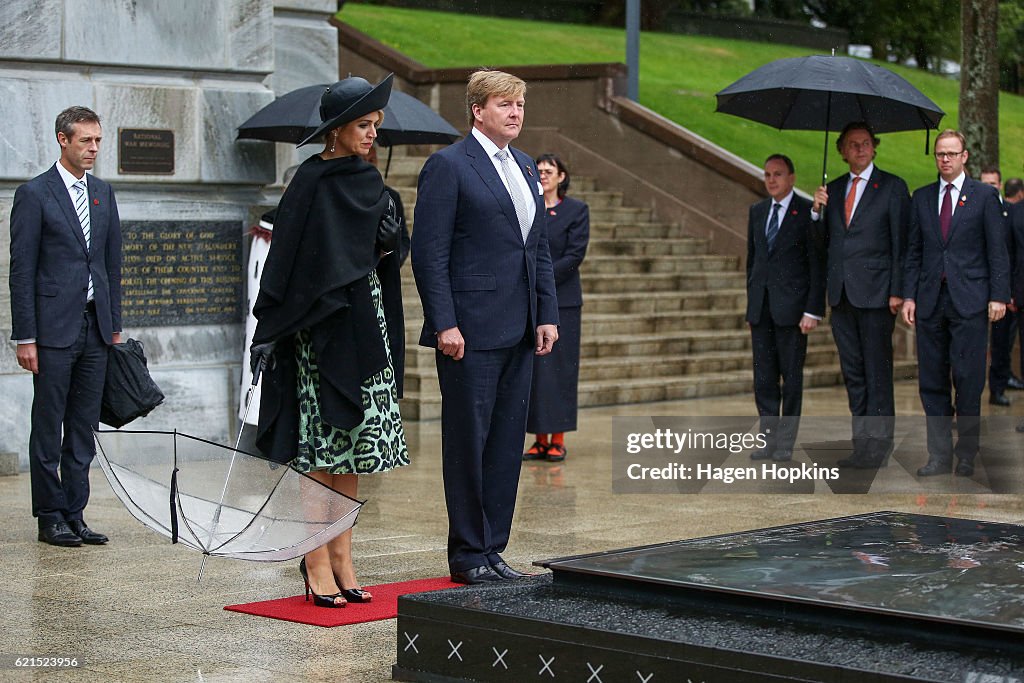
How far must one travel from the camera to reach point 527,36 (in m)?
32.9

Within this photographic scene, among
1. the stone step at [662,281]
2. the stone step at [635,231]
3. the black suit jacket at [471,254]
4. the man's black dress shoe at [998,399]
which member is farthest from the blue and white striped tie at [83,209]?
the stone step at [635,231]

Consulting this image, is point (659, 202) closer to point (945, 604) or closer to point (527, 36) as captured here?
point (527, 36)

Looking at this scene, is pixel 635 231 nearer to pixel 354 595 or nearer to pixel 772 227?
pixel 772 227

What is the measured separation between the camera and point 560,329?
1119cm

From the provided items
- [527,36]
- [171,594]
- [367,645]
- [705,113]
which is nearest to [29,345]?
[171,594]

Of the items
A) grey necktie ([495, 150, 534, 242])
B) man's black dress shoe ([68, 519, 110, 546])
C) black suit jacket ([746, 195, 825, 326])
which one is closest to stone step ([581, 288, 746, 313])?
black suit jacket ([746, 195, 825, 326])

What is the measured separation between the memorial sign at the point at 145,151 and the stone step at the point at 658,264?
742 cm

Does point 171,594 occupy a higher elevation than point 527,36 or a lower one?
lower

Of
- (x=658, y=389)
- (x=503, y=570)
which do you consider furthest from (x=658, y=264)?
(x=503, y=570)

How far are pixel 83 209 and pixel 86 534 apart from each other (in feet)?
5.50

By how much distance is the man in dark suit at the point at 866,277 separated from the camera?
10836mm

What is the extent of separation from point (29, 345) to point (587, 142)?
13.9 m

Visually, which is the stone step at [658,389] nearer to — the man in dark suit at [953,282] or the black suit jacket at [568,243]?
the black suit jacket at [568,243]

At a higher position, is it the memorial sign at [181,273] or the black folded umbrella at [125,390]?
the memorial sign at [181,273]
